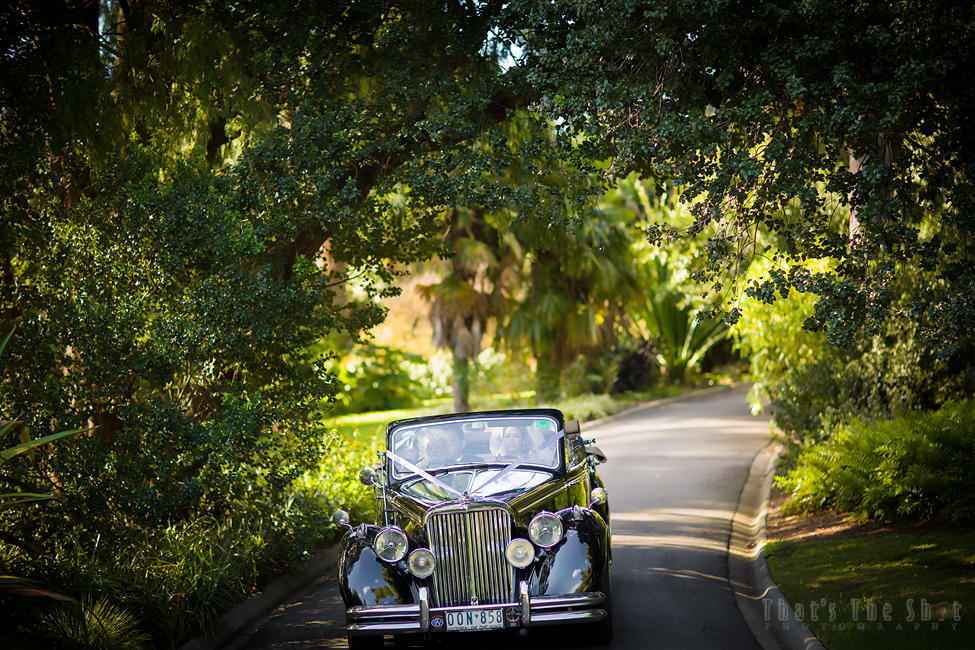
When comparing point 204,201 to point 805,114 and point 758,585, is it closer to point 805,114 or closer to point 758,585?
point 805,114

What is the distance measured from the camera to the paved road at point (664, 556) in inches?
249

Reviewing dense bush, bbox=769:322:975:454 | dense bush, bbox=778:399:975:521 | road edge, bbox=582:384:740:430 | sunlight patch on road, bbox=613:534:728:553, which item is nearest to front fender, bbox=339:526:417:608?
sunlight patch on road, bbox=613:534:728:553

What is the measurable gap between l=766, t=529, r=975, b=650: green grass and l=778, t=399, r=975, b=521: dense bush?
0.47 meters

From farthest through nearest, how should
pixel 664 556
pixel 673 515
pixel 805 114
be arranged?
pixel 673 515 → pixel 664 556 → pixel 805 114

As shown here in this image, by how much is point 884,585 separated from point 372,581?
4.36 m

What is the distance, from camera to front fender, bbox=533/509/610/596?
564 cm

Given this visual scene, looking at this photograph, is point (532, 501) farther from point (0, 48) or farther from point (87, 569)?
point (0, 48)

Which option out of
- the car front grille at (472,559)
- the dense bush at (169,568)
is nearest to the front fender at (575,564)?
the car front grille at (472,559)

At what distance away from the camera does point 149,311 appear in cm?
729

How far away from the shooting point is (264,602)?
7438 millimetres

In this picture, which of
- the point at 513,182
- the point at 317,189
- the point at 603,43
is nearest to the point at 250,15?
the point at 317,189

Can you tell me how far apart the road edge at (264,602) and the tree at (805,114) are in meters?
5.04

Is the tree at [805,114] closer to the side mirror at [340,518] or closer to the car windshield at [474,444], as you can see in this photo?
the car windshield at [474,444]

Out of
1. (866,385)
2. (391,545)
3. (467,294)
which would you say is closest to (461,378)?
(467,294)
